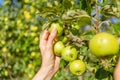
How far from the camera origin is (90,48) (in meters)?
1.43

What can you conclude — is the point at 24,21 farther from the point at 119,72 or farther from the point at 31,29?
the point at 119,72

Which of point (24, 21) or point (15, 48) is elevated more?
point (24, 21)

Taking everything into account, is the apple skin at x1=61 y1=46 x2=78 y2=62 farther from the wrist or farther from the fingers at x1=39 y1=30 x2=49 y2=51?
the wrist

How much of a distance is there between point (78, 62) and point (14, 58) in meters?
4.46

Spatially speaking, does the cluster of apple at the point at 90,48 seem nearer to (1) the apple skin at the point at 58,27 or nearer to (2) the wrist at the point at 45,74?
(1) the apple skin at the point at 58,27

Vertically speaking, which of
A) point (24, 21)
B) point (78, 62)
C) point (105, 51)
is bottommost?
point (24, 21)

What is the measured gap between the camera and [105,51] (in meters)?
1.39

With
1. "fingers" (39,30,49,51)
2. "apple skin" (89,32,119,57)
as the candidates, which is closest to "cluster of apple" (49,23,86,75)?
"fingers" (39,30,49,51)

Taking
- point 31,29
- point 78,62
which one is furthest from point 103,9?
point 31,29

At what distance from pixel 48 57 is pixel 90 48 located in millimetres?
655

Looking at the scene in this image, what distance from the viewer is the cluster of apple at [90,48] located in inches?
54.7

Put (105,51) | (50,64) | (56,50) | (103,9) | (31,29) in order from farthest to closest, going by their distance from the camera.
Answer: (31,29) → (50,64) → (56,50) → (103,9) → (105,51)

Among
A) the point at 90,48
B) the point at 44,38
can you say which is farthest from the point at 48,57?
the point at 90,48

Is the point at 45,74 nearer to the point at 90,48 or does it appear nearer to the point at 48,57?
the point at 48,57
